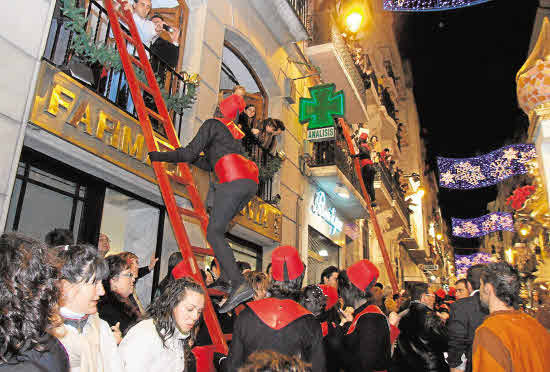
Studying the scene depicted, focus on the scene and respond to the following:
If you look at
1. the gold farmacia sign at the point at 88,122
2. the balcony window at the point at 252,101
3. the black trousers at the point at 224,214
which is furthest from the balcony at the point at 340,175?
the black trousers at the point at 224,214

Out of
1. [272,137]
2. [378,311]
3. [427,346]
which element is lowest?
[427,346]

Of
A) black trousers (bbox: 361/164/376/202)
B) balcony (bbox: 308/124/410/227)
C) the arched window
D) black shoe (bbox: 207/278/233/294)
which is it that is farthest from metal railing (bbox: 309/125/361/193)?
black shoe (bbox: 207/278/233/294)

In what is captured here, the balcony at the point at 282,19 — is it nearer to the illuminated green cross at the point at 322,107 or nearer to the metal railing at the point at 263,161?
the illuminated green cross at the point at 322,107

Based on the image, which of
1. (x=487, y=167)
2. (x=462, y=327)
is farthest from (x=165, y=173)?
(x=487, y=167)

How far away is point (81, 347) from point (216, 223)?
1.97 meters

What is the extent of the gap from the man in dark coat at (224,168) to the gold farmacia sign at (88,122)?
143 centimetres

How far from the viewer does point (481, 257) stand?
29016 mm

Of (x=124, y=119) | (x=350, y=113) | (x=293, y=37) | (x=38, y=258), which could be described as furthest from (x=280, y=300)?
(x=350, y=113)

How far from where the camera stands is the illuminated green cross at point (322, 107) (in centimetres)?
1055

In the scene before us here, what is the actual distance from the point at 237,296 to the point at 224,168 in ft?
4.31

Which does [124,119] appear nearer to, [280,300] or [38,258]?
[280,300]

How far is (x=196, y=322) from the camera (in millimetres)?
3480

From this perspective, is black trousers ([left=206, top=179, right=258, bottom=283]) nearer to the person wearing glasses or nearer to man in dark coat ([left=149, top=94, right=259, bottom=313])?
man in dark coat ([left=149, top=94, right=259, bottom=313])

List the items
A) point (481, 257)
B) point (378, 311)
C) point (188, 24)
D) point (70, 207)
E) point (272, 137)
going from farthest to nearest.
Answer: point (481, 257)
point (272, 137)
point (188, 24)
point (70, 207)
point (378, 311)
